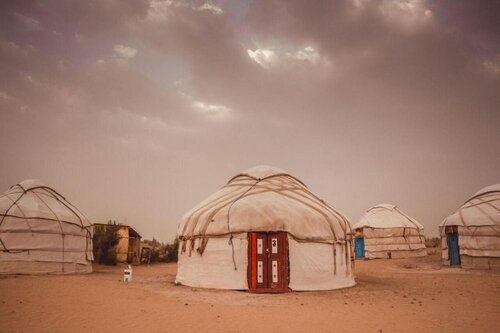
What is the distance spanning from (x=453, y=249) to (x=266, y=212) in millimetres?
9539

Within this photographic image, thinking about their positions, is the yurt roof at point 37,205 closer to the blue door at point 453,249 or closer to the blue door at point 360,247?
the blue door at point 453,249

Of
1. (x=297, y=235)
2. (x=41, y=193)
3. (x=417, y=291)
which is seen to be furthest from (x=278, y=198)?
(x=41, y=193)

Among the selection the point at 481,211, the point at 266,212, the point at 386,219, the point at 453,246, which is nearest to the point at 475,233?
the point at 481,211

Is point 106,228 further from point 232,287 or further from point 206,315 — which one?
point 206,315

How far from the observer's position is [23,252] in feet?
32.4

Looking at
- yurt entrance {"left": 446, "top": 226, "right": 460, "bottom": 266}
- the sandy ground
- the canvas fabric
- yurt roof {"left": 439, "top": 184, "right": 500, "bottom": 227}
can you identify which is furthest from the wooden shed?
yurt roof {"left": 439, "top": 184, "right": 500, "bottom": 227}

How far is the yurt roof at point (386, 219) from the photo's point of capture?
18234 mm

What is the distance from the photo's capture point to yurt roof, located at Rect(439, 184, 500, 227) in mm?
12193

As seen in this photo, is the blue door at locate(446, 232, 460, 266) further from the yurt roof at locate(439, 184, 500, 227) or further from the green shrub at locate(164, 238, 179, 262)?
the green shrub at locate(164, 238, 179, 262)

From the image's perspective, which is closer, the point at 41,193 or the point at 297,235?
the point at 297,235

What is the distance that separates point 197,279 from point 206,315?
3229mm

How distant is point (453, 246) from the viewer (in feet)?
44.4

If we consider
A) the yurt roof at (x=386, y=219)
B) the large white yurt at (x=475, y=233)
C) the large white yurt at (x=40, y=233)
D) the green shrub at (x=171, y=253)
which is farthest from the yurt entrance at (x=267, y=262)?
the green shrub at (x=171, y=253)

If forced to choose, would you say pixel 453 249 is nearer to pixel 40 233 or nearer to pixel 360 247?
pixel 360 247
